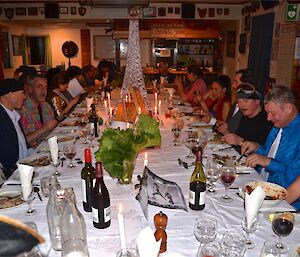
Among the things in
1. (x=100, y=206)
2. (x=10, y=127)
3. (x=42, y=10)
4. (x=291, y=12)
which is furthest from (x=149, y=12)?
(x=100, y=206)

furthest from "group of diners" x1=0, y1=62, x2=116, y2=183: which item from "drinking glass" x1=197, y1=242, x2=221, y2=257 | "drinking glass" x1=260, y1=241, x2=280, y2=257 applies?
"drinking glass" x1=260, y1=241, x2=280, y2=257

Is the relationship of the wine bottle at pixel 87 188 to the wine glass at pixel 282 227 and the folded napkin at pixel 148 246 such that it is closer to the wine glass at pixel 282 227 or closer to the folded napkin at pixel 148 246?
the folded napkin at pixel 148 246

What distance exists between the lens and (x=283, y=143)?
2.27 metres

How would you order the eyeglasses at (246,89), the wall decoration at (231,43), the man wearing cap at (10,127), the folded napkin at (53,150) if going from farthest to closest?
1. the wall decoration at (231,43)
2. the eyeglasses at (246,89)
3. the man wearing cap at (10,127)
4. the folded napkin at (53,150)

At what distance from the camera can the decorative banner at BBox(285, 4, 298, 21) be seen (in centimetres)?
500

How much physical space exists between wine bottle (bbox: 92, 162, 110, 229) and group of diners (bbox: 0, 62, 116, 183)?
1.19 metres

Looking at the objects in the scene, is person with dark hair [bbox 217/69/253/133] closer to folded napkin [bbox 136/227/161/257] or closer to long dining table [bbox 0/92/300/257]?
long dining table [bbox 0/92/300/257]

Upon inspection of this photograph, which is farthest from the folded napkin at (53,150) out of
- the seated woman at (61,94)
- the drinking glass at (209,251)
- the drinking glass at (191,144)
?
the seated woman at (61,94)

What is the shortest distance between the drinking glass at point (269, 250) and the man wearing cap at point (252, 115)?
1.50 meters

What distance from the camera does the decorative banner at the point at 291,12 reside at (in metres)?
5.00

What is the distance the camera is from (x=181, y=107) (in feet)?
15.5

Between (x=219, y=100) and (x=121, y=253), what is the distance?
3368 millimetres

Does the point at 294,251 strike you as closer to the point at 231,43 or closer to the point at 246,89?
the point at 246,89

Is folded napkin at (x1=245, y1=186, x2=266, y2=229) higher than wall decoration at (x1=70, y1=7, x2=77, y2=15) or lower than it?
lower
